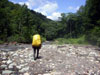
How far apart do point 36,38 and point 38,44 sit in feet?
1.05

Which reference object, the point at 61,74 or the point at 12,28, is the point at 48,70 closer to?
the point at 61,74

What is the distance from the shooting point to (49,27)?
48.1 metres

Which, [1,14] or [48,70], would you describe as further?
[1,14]

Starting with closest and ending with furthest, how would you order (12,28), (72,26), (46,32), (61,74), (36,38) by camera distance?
(61,74) → (36,38) → (12,28) → (72,26) → (46,32)

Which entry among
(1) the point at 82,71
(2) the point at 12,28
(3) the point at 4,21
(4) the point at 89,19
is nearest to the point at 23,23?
(2) the point at 12,28

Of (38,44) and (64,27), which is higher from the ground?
(64,27)

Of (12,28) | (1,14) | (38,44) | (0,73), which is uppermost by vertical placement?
(1,14)

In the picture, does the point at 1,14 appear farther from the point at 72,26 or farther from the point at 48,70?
the point at 72,26

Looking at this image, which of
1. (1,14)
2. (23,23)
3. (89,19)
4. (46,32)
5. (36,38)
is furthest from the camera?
(46,32)

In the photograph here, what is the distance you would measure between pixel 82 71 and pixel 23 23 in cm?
2250

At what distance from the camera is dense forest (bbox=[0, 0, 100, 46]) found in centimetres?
1511

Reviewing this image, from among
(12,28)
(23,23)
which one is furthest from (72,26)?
(12,28)

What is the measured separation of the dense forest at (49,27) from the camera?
15106 millimetres

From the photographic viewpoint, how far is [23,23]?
25.2m
